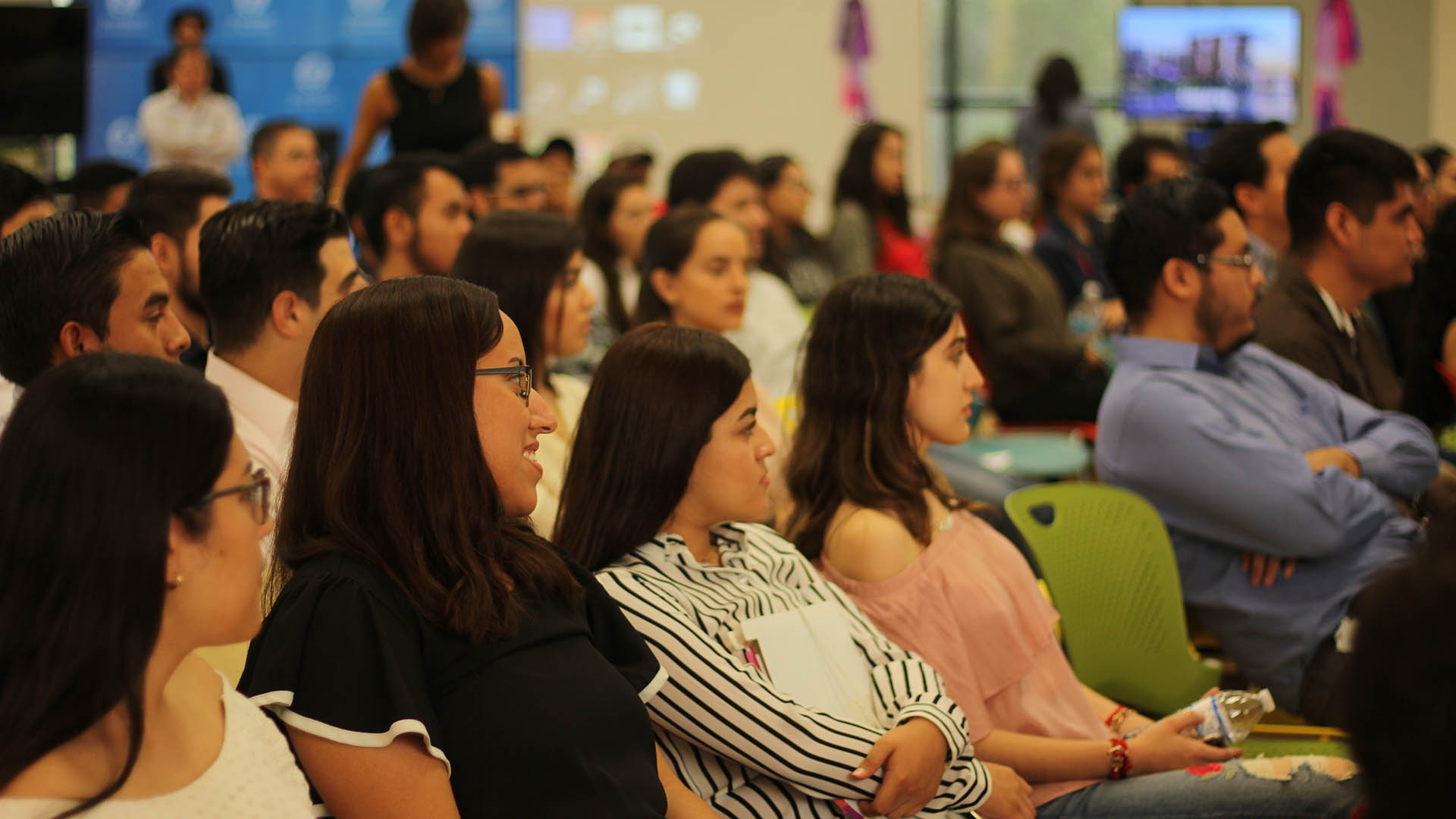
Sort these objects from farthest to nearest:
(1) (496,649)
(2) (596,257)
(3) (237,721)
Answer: (2) (596,257), (1) (496,649), (3) (237,721)

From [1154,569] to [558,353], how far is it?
138 centimetres

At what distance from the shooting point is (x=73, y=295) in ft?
6.93

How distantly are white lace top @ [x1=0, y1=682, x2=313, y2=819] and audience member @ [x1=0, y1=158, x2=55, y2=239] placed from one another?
238cm

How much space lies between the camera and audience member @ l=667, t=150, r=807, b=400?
442cm

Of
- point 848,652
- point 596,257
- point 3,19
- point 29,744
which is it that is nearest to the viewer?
point 29,744

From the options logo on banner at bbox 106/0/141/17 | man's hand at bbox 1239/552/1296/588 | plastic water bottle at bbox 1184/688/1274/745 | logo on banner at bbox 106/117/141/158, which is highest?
logo on banner at bbox 106/0/141/17

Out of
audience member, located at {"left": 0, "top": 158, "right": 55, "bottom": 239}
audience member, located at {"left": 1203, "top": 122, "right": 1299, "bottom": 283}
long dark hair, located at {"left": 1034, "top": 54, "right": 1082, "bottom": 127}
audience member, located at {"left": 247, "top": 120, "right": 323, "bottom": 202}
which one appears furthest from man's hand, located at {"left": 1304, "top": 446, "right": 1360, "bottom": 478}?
long dark hair, located at {"left": 1034, "top": 54, "right": 1082, "bottom": 127}

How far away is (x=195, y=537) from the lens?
1203 mm

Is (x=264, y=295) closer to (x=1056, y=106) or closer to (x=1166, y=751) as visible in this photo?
(x=1166, y=751)

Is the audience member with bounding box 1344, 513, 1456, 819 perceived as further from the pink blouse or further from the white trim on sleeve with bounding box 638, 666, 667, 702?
the pink blouse

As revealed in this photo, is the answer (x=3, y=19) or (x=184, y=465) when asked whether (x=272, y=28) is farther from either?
(x=184, y=465)

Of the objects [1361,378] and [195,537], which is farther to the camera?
[1361,378]

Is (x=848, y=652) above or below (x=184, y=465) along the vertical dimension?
below

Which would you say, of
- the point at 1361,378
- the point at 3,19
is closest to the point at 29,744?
the point at 1361,378
